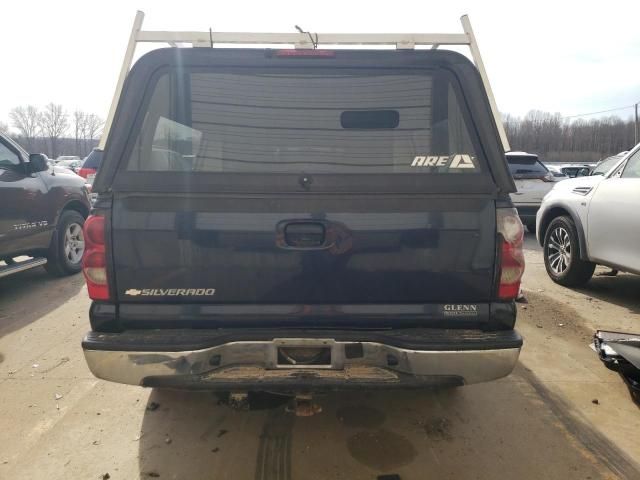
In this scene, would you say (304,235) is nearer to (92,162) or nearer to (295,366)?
(295,366)

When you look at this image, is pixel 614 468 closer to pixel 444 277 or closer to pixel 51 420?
pixel 444 277

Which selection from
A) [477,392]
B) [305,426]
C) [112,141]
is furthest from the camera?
[477,392]

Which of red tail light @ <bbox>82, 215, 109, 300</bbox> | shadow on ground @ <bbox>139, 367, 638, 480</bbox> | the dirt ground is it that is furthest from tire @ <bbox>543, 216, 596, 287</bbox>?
red tail light @ <bbox>82, 215, 109, 300</bbox>

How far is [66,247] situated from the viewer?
6.47 meters

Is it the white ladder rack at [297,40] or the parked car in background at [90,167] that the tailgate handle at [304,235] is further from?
the parked car in background at [90,167]

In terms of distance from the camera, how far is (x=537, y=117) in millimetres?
76188

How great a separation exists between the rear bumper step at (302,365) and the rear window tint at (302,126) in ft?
2.74

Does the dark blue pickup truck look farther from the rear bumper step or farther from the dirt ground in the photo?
the dirt ground

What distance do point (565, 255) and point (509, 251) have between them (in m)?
4.25

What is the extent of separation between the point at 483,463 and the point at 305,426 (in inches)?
41.6

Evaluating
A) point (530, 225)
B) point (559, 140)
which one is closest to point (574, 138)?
point (559, 140)

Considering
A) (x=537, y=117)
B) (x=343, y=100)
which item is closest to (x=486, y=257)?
(x=343, y=100)

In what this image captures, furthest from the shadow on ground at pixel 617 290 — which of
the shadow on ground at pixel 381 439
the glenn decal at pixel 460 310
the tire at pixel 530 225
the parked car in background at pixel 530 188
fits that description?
the glenn decal at pixel 460 310

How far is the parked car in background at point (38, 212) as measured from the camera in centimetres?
530
